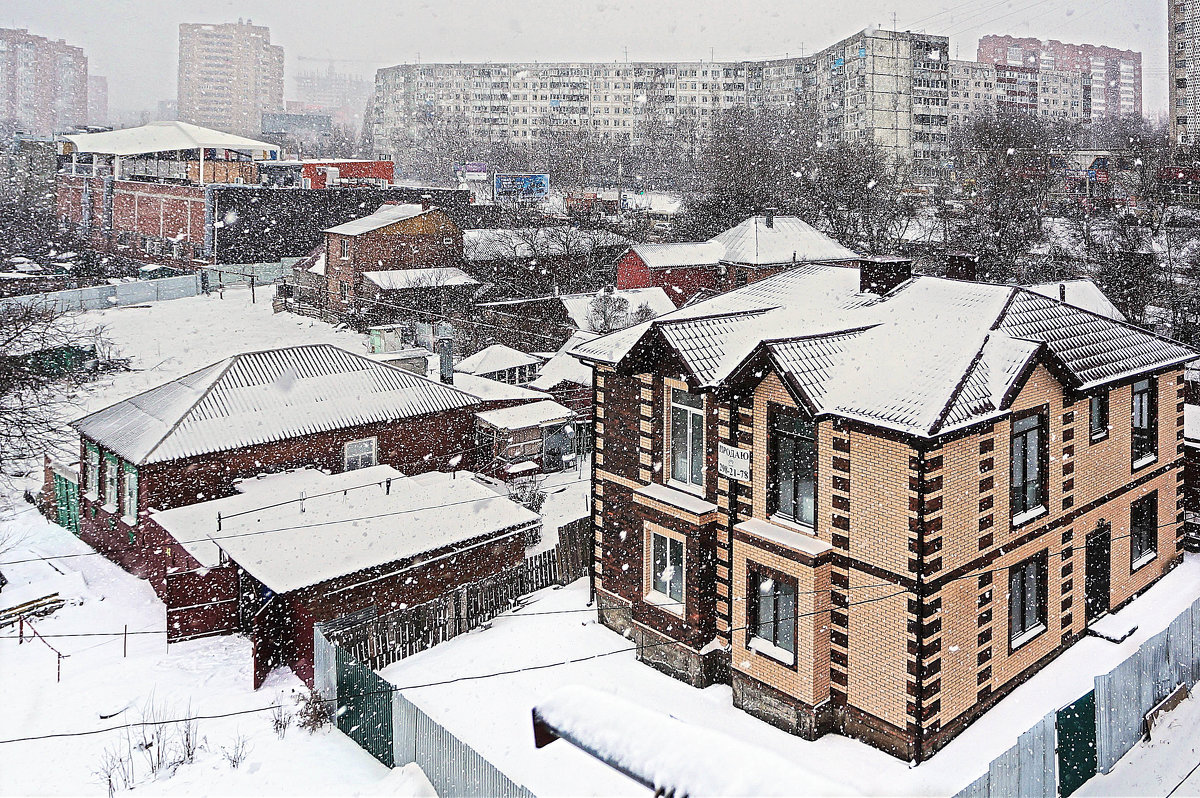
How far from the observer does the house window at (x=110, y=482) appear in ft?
70.9

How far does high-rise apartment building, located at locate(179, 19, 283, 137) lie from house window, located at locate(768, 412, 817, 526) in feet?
508

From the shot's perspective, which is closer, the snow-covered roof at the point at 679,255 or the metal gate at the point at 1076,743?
the metal gate at the point at 1076,743

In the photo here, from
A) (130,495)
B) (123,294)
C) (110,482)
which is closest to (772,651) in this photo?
(130,495)

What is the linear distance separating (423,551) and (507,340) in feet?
88.1

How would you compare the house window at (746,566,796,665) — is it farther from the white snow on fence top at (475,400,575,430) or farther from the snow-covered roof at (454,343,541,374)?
the snow-covered roof at (454,343,541,374)

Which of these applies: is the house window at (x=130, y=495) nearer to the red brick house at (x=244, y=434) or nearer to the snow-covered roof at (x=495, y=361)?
the red brick house at (x=244, y=434)

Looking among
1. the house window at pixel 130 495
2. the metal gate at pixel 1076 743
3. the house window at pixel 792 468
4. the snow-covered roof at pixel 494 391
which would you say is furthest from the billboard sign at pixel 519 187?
the metal gate at pixel 1076 743

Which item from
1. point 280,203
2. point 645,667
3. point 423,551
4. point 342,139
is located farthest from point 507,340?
point 342,139

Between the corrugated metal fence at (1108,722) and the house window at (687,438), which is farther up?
the house window at (687,438)

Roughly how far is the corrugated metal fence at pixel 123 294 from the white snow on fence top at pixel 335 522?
28.1 meters

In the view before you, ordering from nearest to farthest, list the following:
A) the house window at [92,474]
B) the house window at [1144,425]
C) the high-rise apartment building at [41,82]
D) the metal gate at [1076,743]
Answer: the metal gate at [1076,743]
the house window at [1144,425]
the house window at [92,474]
the high-rise apartment building at [41,82]

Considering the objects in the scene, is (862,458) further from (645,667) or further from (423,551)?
(423,551)

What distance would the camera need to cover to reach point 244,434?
21.3 meters

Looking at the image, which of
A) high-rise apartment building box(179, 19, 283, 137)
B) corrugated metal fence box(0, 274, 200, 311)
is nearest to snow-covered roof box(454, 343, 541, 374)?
corrugated metal fence box(0, 274, 200, 311)
